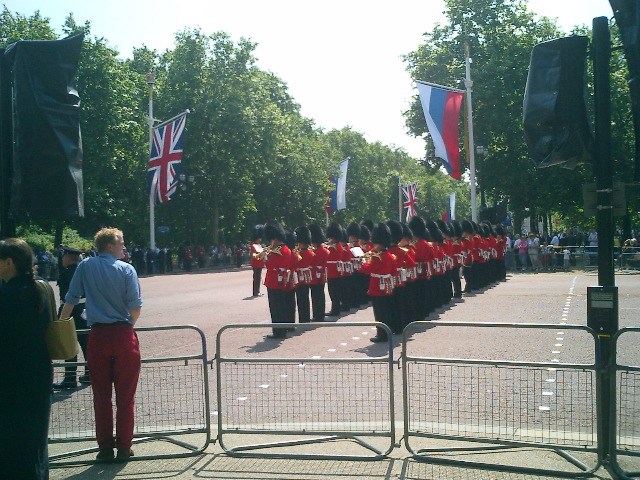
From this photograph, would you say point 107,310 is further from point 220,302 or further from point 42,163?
point 220,302

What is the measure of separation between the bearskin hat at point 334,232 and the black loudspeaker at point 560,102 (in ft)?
38.2

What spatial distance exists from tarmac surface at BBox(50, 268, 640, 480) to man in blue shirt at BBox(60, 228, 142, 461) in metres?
0.25

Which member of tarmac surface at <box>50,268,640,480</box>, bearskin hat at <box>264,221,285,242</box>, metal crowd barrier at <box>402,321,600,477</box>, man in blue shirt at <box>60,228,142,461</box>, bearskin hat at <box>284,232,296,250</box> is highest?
bearskin hat at <box>264,221,285,242</box>

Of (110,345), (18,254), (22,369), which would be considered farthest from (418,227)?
(22,369)

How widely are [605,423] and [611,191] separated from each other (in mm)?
1642

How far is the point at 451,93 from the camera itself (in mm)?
24172

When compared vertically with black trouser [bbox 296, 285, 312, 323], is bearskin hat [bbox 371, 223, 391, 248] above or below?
above

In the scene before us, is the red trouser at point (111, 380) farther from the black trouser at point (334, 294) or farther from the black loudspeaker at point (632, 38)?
the black trouser at point (334, 294)

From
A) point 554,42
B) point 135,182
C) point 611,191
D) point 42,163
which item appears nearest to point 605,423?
point 611,191

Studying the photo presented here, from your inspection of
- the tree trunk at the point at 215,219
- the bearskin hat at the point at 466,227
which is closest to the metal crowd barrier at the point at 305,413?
the bearskin hat at the point at 466,227

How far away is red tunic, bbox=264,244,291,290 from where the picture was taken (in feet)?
42.4

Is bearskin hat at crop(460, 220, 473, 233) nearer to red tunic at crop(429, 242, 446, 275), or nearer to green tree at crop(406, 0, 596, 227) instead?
red tunic at crop(429, 242, 446, 275)

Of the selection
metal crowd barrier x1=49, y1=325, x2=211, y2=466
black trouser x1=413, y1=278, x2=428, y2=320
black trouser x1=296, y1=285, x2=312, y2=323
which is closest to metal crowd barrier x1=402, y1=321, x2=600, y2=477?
metal crowd barrier x1=49, y1=325, x2=211, y2=466

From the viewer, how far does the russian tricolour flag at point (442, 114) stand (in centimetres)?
2378
